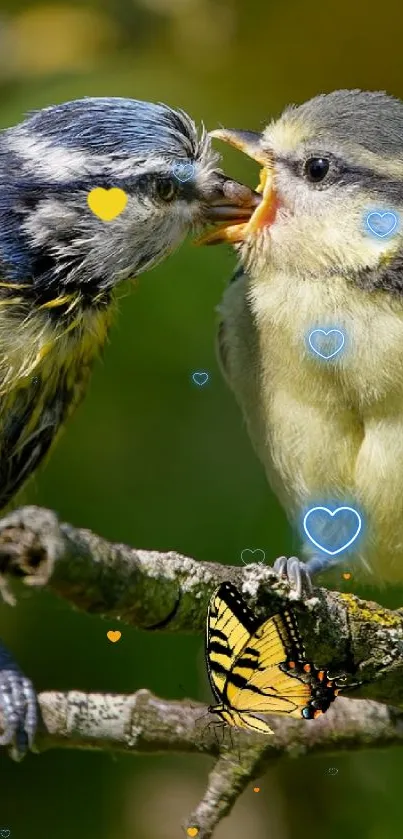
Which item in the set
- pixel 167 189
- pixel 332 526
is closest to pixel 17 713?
pixel 332 526

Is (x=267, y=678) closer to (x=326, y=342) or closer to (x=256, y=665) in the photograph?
(x=256, y=665)

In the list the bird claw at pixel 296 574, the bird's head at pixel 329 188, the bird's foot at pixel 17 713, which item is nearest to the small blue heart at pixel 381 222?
the bird's head at pixel 329 188

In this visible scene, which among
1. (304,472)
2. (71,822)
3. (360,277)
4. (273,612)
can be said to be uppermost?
(360,277)

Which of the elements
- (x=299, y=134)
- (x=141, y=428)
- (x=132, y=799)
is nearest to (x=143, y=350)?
(x=141, y=428)

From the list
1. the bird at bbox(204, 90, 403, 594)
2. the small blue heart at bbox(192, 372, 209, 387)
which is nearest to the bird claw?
the bird at bbox(204, 90, 403, 594)

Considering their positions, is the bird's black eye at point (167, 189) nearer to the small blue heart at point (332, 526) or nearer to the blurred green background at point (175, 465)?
the blurred green background at point (175, 465)

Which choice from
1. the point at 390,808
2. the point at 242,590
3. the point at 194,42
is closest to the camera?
the point at 242,590

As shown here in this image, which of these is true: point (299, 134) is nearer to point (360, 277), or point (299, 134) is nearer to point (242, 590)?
point (360, 277)
